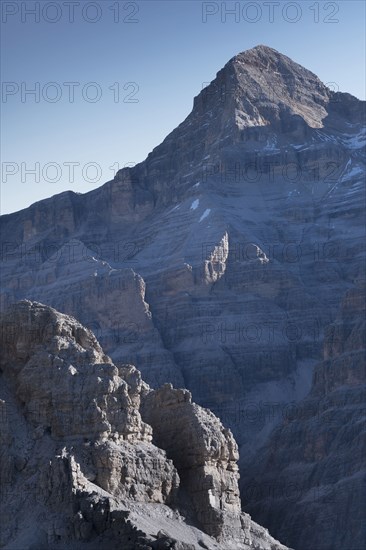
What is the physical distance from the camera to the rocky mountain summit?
277 feet

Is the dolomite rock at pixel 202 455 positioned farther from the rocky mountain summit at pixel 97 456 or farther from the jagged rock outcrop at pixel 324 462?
the jagged rock outcrop at pixel 324 462

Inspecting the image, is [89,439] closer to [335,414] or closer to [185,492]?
[185,492]

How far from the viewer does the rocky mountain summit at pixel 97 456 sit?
277 ft

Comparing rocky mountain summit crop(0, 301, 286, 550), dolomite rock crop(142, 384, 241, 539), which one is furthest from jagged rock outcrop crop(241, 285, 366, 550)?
rocky mountain summit crop(0, 301, 286, 550)

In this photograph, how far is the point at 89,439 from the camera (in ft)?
298

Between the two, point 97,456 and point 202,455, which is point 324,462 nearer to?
point 202,455

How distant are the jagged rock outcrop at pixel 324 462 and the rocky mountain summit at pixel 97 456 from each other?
52143mm

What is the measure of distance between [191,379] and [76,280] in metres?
19.9

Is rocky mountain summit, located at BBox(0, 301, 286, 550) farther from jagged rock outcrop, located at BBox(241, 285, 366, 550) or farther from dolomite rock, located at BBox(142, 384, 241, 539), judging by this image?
jagged rock outcrop, located at BBox(241, 285, 366, 550)

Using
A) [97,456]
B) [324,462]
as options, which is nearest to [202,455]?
[97,456]

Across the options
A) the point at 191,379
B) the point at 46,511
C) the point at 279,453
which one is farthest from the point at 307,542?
the point at 46,511

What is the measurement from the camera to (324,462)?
→ 163 metres

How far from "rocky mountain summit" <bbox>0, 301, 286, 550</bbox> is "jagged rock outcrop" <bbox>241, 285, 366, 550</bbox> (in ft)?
171

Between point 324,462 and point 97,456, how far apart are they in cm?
7465
